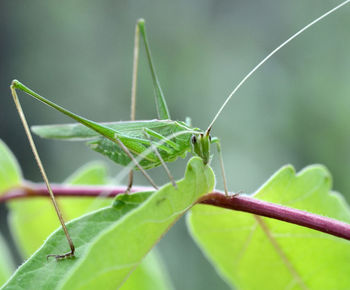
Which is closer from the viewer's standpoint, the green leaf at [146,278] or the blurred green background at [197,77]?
the green leaf at [146,278]

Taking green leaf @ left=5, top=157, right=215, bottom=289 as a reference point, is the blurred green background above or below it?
below

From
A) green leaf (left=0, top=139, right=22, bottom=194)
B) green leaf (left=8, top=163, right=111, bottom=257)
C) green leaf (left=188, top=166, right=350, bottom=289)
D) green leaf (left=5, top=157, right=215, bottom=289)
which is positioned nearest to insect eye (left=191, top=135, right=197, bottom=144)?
green leaf (left=188, top=166, right=350, bottom=289)

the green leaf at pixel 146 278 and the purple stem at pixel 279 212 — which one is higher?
the purple stem at pixel 279 212

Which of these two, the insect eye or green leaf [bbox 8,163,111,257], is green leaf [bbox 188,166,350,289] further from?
green leaf [bbox 8,163,111,257]

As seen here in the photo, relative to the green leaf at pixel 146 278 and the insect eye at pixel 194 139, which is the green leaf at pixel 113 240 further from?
the green leaf at pixel 146 278

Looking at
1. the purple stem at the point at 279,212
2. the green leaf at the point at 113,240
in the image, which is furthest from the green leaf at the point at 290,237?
the green leaf at the point at 113,240

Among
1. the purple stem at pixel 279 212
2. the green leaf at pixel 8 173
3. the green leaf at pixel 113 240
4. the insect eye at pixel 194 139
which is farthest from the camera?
the green leaf at pixel 8 173

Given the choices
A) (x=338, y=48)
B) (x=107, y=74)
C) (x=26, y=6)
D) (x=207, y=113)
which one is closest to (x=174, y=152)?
(x=207, y=113)
